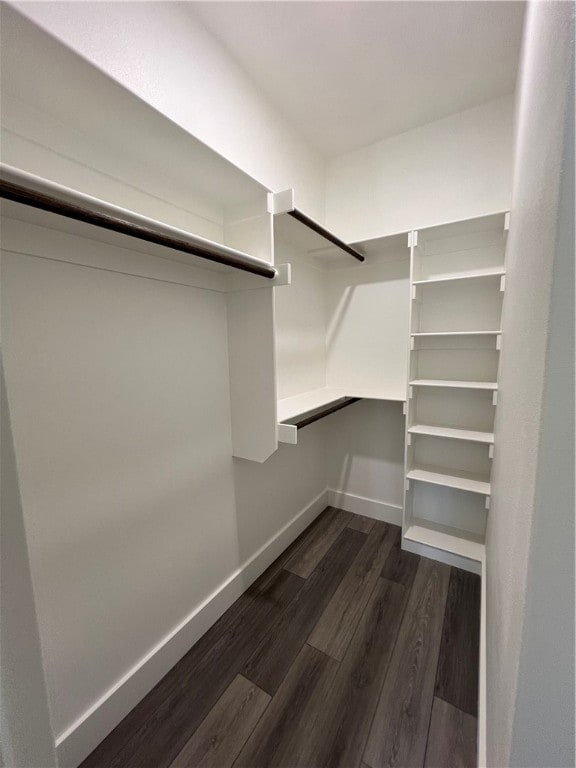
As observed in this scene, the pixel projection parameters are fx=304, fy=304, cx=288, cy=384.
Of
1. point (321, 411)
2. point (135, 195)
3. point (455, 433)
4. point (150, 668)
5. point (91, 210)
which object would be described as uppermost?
point (135, 195)

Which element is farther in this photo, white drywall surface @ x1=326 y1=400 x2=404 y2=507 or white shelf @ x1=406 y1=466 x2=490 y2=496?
white drywall surface @ x1=326 y1=400 x2=404 y2=507

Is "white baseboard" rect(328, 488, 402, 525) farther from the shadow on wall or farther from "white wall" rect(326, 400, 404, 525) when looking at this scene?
the shadow on wall

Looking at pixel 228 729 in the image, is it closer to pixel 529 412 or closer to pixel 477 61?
pixel 529 412

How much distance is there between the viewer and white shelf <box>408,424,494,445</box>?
178 centimetres

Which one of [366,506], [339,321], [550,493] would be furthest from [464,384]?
[550,493]

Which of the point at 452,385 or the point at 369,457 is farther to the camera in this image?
Result: the point at 369,457

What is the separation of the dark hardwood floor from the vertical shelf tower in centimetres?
32

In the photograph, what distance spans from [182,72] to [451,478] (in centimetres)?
255

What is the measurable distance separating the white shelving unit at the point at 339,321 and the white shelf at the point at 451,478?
526 millimetres

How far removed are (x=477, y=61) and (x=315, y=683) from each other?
9.98 feet

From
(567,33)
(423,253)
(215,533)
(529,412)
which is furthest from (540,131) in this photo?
(215,533)

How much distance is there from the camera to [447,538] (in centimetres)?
205

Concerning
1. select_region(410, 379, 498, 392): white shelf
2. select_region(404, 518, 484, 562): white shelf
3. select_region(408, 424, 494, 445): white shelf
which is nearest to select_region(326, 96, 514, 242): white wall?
select_region(410, 379, 498, 392): white shelf

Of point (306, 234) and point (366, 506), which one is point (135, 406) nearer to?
point (306, 234)
